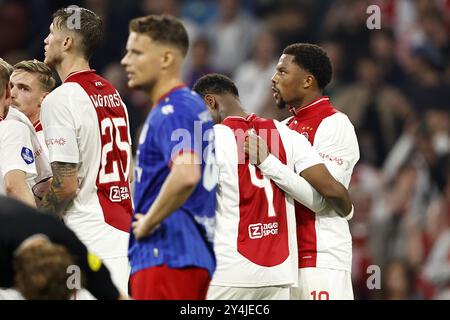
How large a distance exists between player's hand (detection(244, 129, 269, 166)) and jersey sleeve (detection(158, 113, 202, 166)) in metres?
1.17

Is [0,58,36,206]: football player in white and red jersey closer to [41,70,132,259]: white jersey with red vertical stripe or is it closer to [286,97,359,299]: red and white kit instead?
[41,70,132,259]: white jersey with red vertical stripe

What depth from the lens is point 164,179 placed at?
541cm

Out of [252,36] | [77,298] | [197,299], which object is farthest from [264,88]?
[197,299]

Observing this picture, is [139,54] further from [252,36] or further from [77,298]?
[252,36]

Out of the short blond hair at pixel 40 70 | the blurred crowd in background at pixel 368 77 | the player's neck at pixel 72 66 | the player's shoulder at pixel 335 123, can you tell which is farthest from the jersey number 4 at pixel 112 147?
the blurred crowd in background at pixel 368 77

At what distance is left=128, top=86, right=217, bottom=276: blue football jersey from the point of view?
5.37 meters

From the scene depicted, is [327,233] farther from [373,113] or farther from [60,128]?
[373,113]

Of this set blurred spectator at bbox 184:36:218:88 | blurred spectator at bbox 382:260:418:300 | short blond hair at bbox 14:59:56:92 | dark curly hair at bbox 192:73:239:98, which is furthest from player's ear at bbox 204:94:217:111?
blurred spectator at bbox 184:36:218:88

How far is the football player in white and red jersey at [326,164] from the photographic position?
6871 millimetres

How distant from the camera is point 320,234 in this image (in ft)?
22.6

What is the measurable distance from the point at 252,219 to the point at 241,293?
46 cm

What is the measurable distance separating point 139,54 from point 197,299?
50.9 inches

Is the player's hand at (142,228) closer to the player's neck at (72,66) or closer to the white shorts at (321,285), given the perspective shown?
the white shorts at (321,285)

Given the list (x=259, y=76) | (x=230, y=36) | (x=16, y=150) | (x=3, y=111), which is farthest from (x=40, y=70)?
(x=230, y=36)
